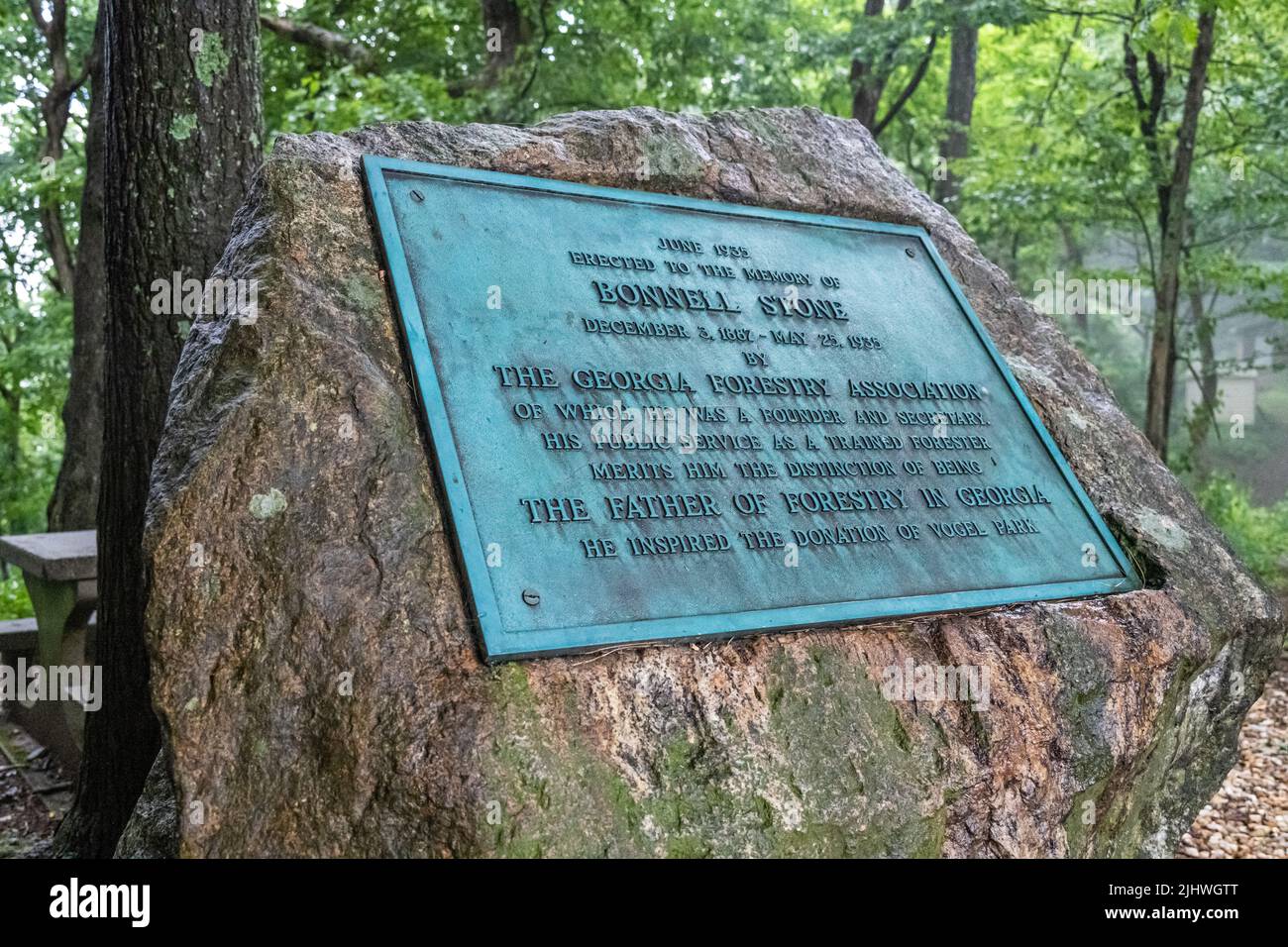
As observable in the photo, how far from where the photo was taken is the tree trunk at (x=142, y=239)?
11.9ft

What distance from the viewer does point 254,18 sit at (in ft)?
12.4

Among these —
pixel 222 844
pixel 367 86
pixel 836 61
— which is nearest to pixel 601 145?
pixel 222 844

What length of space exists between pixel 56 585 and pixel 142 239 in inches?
70.2

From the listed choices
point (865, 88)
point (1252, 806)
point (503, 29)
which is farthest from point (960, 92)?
point (1252, 806)

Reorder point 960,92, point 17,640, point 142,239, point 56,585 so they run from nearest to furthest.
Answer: point 142,239 < point 56,585 < point 17,640 < point 960,92

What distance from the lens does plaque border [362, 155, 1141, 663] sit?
2557 mm

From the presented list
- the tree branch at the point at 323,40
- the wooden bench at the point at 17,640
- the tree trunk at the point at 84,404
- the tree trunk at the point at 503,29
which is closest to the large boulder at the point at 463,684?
the wooden bench at the point at 17,640

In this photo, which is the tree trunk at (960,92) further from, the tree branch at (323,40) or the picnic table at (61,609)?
the picnic table at (61,609)

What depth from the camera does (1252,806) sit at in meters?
4.60

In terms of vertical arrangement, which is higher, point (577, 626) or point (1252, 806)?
point (577, 626)

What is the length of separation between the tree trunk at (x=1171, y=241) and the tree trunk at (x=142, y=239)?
20.4 feet

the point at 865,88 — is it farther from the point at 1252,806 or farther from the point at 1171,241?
the point at 1252,806

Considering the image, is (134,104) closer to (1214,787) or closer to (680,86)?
(1214,787)

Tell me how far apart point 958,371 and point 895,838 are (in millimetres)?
1704
